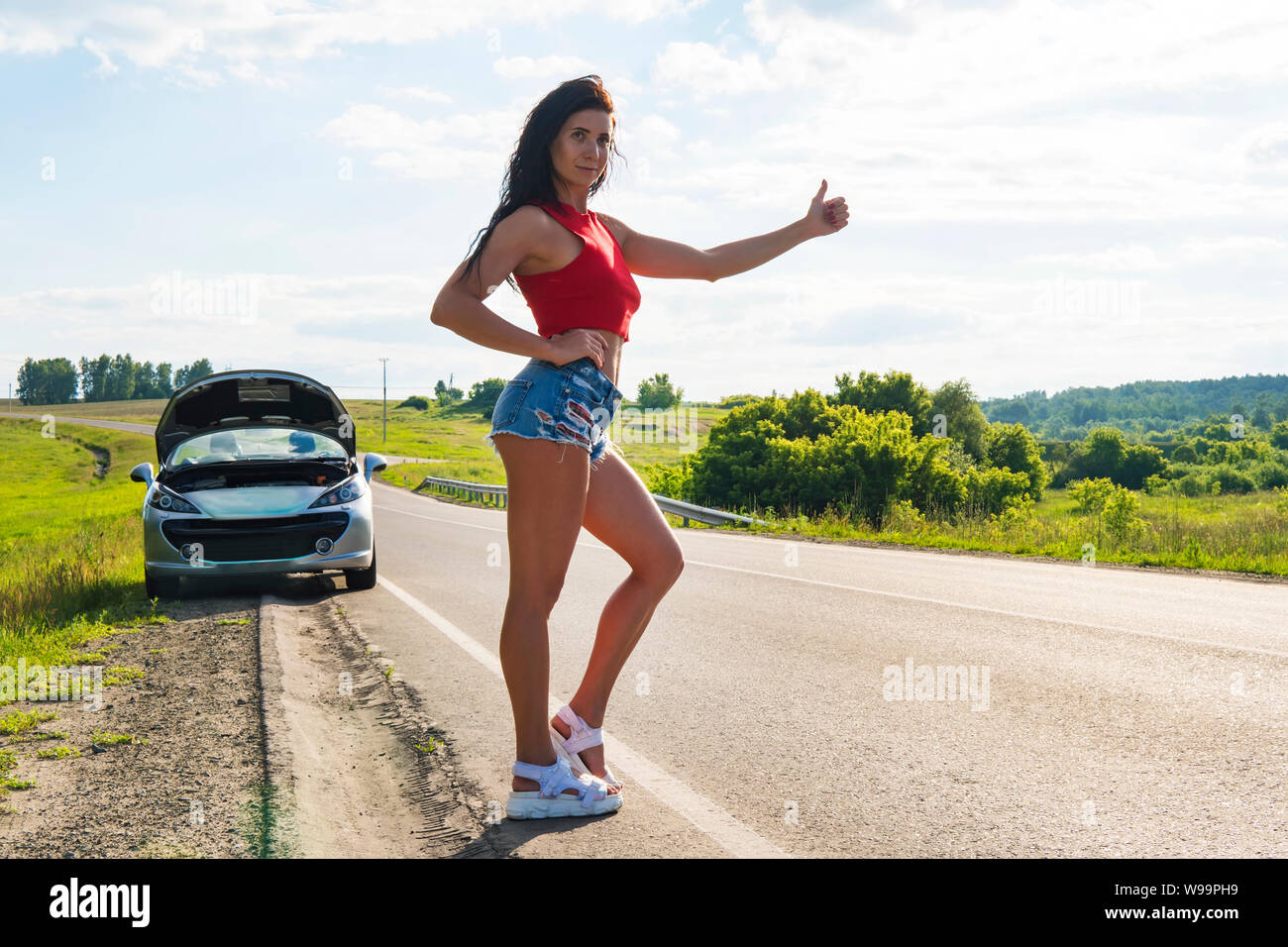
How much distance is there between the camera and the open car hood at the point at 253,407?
379 inches

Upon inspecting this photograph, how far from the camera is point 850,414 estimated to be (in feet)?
117

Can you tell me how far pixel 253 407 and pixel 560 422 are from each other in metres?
7.89

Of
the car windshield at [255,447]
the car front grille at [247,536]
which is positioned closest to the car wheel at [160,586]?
the car front grille at [247,536]

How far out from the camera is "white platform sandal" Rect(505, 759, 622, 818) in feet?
11.2

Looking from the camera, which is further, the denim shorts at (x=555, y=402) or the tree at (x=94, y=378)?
the tree at (x=94, y=378)

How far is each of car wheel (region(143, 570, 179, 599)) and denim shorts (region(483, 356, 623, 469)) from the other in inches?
255

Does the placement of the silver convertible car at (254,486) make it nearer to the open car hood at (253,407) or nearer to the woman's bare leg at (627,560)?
the open car hood at (253,407)

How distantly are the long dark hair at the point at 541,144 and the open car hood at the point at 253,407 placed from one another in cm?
671

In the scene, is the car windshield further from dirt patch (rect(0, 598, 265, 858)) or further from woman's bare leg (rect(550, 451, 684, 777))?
woman's bare leg (rect(550, 451, 684, 777))

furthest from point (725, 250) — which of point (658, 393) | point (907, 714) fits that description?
point (658, 393)
